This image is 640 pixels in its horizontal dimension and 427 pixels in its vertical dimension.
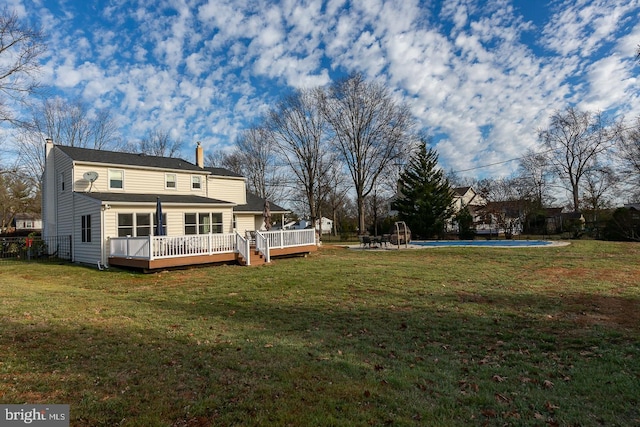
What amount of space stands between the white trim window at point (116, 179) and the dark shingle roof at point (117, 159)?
0.43 m

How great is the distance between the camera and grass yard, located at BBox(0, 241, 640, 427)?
334 cm

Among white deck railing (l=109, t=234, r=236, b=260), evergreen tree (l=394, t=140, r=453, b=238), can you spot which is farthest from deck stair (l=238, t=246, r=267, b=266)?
evergreen tree (l=394, t=140, r=453, b=238)

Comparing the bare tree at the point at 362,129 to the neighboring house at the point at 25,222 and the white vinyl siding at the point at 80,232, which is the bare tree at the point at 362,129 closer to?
the white vinyl siding at the point at 80,232

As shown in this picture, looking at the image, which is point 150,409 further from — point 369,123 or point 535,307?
point 369,123

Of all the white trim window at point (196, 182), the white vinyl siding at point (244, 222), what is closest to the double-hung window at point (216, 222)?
the white trim window at point (196, 182)

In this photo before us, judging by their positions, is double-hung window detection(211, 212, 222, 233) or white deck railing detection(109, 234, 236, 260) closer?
white deck railing detection(109, 234, 236, 260)

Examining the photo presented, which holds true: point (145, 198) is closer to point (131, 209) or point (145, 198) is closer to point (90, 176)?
point (131, 209)

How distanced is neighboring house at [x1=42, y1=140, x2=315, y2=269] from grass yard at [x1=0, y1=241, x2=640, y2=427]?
12.0 ft

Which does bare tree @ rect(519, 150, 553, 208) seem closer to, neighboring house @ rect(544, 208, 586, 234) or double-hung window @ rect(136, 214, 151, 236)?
neighboring house @ rect(544, 208, 586, 234)

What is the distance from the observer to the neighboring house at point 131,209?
1429 cm

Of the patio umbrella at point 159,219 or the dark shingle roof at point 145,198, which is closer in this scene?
the patio umbrella at point 159,219

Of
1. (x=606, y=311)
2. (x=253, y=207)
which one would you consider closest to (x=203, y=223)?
(x=253, y=207)

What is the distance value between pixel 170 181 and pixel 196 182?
1.67m

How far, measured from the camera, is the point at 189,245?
14070 mm
